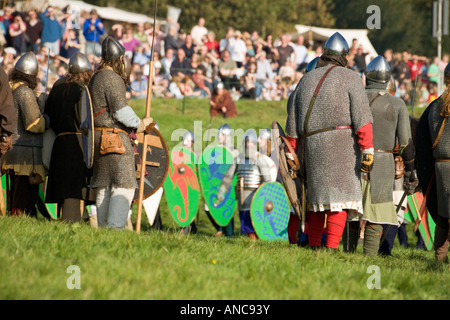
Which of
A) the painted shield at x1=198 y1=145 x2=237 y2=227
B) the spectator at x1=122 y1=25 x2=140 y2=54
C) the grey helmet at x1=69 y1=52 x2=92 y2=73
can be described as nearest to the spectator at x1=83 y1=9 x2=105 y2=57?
the spectator at x1=122 y1=25 x2=140 y2=54

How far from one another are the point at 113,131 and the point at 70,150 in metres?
0.72

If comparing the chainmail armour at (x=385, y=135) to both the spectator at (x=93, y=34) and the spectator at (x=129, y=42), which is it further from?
the spectator at (x=93, y=34)

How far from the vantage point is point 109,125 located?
19.6 ft

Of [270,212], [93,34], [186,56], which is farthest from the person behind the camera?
[186,56]

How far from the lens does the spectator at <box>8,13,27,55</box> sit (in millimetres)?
15734

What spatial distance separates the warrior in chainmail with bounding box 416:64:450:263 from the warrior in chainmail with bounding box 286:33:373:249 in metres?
0.92

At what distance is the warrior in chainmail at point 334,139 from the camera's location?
18.1 feet

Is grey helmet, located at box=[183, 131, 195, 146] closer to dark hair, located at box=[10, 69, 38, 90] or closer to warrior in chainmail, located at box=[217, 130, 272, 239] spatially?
warrior in chainmail, located at box=[217, 130, 272, 239]

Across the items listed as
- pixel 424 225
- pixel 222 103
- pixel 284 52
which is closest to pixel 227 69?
pixel 222 103

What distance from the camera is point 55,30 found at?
16094 millimetres

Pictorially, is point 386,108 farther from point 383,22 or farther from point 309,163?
point 383,22

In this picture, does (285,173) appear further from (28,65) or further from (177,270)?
(28,65)

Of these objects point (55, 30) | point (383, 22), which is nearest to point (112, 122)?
point (55, 30)
